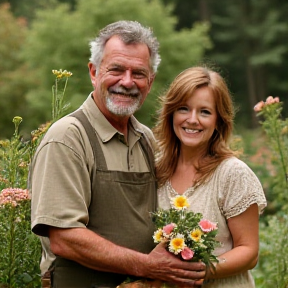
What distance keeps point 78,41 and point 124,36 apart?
1602cm

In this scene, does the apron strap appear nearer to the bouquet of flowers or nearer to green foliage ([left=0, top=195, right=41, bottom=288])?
the bouquet of flowers

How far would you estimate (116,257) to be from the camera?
135 inches

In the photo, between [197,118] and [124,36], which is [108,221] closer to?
[197,118]

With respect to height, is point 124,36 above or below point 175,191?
above

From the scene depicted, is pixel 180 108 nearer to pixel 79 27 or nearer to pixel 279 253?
pixel 279 253

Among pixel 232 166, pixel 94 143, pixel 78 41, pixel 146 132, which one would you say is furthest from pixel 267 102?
pixel 78 41

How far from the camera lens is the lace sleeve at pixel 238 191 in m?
3.67

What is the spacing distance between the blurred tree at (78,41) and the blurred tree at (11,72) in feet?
1.55

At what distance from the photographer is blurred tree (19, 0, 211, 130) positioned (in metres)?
19.5

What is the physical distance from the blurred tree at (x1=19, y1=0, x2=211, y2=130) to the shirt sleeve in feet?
50.5

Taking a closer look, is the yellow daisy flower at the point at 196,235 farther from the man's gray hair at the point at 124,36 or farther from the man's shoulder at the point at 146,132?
the man's gray hair at the point at 124,36

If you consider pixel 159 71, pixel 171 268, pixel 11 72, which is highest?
pixel 11 72

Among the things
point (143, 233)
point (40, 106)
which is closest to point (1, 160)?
point (143, 233)

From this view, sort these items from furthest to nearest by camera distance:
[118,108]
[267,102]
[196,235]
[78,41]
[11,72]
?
1. [11,72]
2. [78,41]
3. [267,102]
4. [118,108]
5. [196,235]
